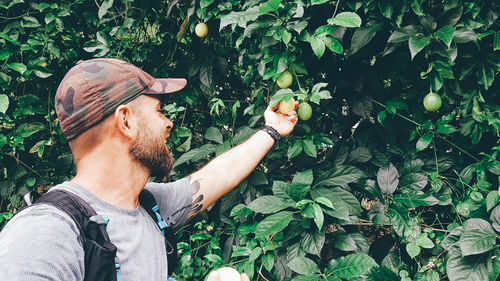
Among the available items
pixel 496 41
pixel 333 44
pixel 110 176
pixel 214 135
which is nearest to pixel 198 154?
pixel 214 135

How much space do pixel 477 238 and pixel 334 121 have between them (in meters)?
0.77

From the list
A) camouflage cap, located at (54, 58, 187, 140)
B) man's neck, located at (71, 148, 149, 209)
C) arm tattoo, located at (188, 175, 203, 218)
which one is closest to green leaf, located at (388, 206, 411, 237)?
arm tattoo, located at (188, 175, 203, 218)

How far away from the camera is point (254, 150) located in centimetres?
175

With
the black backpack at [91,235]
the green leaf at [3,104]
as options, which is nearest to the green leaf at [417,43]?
the black backpack at [91,235]

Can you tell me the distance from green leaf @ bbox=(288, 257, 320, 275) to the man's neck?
2.17 ft

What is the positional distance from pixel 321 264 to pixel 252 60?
1.00m

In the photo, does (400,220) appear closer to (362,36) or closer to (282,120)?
(282,120)

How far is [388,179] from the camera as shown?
1673 mm

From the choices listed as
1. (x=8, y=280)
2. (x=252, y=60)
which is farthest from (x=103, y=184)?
(x=252, y=60)

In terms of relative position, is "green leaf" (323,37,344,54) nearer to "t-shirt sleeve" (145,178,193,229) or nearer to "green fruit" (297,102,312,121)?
"green fruit" (297,102,312,121)

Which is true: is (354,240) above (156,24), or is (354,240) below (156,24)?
below

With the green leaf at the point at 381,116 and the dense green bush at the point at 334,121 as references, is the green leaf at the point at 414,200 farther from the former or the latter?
the green leaf at the point at 381,116

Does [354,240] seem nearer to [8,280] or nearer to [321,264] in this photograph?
[321,264]

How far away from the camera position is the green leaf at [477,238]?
139cm
